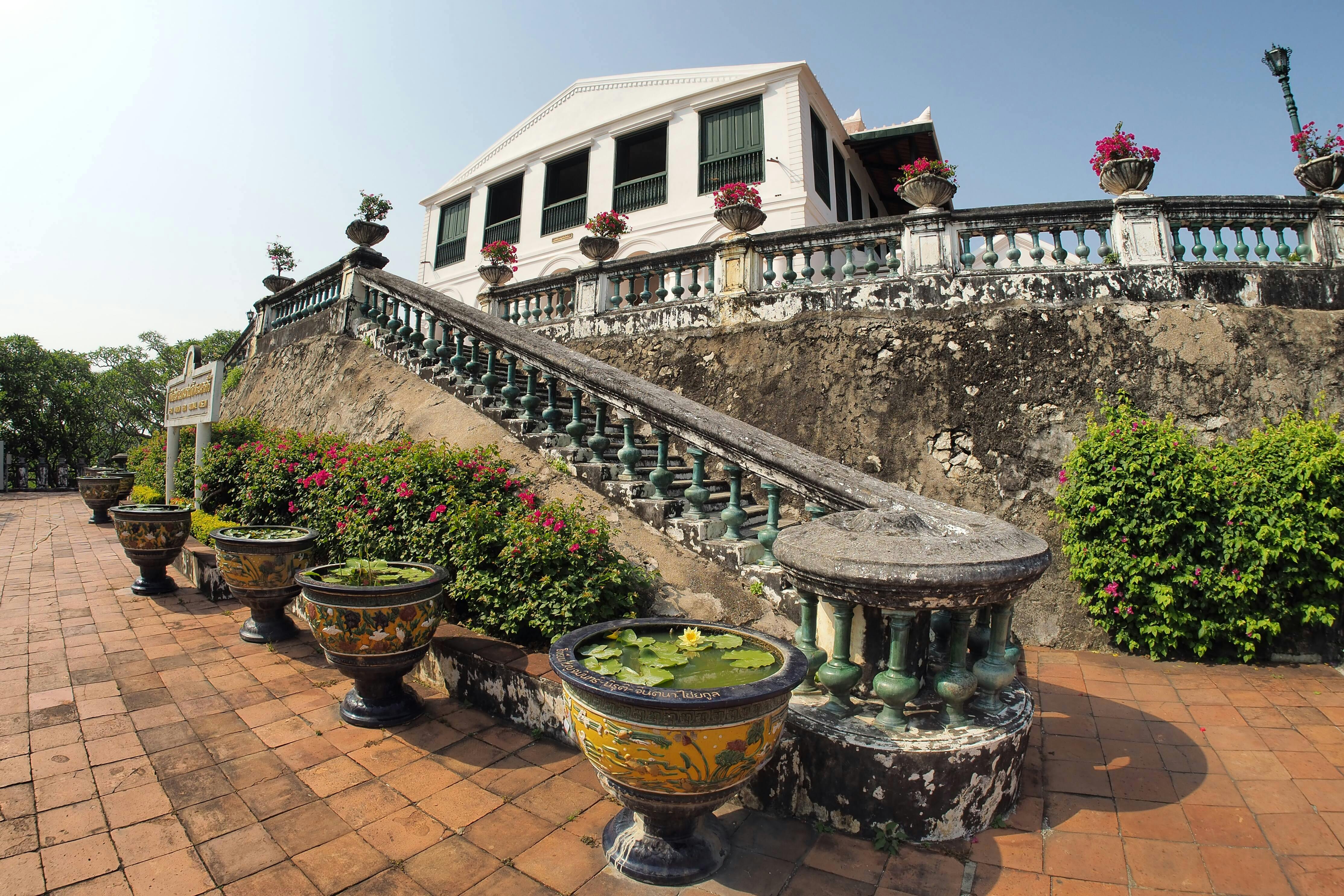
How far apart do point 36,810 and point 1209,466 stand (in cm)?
674

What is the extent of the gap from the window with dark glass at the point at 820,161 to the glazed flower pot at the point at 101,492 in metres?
14.7

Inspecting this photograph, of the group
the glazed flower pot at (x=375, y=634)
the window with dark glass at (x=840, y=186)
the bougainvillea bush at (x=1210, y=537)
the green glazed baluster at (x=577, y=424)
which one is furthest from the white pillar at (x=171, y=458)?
the window with dark glass at (x=840, y=186)

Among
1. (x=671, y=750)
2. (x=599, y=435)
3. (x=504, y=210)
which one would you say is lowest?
(x=671, y=750)

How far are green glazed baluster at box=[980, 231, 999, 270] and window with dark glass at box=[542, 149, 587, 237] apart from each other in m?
12.5

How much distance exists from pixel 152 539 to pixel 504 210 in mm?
16615

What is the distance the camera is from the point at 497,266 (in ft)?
32.5

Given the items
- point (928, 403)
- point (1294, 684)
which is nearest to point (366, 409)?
point (928, 403)

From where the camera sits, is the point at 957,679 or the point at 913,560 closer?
the point at 913,560

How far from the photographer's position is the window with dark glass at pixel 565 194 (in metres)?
17.1

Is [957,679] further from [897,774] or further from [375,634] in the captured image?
[375,634]

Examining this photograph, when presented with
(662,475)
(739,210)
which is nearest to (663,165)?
(739,210)

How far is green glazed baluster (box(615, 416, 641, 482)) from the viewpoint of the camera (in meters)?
4.23

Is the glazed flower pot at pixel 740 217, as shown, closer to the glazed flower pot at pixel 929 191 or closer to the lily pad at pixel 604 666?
the glazed flower pot at pixel 929 191

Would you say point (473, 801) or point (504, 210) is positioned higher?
point (504, 210)
